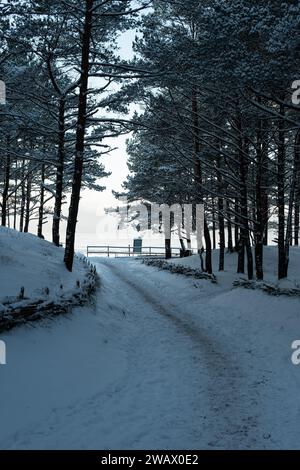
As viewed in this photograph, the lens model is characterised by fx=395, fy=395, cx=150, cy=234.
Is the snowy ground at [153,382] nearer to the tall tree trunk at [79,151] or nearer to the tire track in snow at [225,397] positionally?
the tire track in snow at [225,397]

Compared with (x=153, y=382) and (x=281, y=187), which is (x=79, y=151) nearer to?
(x=281, y=187)

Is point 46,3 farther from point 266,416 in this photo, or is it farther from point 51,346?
point 266,416

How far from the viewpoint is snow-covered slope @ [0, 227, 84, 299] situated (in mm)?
9266

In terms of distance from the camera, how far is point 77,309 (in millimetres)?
9938

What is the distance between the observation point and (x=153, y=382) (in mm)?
7180

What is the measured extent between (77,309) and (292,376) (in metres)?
5.22

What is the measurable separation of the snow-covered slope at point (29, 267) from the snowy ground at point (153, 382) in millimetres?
1196

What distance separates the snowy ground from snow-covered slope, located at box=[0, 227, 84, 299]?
1.20 metres

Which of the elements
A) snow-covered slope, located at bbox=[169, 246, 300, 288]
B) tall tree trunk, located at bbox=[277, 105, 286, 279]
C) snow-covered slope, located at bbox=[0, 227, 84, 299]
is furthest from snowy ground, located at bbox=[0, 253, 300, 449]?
snow-covered slope, located at bbox=[169, 246, 300, 288]

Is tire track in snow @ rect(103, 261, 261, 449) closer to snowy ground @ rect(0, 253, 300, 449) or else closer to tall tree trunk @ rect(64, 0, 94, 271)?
snowy ground @ rect(0, 253, 300, 449)

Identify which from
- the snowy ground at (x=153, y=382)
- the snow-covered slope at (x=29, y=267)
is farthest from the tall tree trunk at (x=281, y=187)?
the snow-covered slope at (x=29, y=267)

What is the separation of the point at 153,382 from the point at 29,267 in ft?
19.0

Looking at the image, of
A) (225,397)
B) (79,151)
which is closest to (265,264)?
(79,151)
